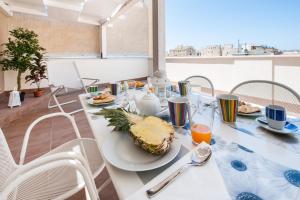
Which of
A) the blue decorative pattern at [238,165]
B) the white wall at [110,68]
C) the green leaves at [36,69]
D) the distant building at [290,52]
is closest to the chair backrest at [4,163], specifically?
the blue decorative pattern at [238,165]

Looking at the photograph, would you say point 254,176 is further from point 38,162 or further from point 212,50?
point 212,50

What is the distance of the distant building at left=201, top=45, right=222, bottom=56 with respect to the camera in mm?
4379

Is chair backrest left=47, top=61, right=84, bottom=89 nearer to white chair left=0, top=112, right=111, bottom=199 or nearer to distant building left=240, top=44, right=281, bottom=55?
white chair left=0, top=112, right=111, bottom=199

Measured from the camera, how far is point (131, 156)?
1.60 feet

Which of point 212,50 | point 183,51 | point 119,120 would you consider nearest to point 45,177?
point 119,120

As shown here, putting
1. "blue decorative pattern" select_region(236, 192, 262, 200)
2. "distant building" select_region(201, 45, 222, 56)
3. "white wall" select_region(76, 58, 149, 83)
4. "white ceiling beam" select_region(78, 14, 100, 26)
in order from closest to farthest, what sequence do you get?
"blue decorative pattern" select_region(236, 192, 262, 200), "distant building" select_region(201, 45, 222, 56), "white wall" select_region(76, 58, 149, 83), "white ceiling beam" select_region(78, 14, 100, 26)

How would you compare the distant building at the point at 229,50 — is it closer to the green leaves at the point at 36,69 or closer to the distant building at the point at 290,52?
the distant building at the point at 290,52

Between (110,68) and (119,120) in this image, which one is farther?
(110,68)

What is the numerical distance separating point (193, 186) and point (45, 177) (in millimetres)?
772

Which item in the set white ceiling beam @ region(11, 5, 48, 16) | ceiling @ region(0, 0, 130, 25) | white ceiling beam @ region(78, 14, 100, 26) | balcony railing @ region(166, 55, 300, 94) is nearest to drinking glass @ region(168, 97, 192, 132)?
balcony railing @ region(166, 55, 300, 94)

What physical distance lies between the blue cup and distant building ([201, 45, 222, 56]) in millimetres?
4117

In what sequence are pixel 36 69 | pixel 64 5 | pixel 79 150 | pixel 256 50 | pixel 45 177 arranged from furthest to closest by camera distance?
pixel 64 5, pixel 256 50, pixel 36 69, pixel 79 150, pixel 45 177

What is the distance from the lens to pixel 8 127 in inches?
97.0

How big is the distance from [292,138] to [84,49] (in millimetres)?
5604
